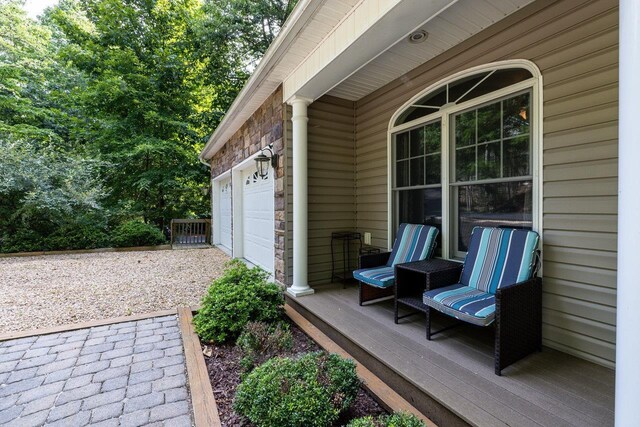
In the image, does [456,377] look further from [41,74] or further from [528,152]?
[41,74]

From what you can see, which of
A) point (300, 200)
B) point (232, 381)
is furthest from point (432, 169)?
point (232, 381)

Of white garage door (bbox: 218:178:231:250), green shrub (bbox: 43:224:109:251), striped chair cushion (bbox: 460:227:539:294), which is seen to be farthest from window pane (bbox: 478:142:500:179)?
green shrub (bbox: 43:224:109:251)

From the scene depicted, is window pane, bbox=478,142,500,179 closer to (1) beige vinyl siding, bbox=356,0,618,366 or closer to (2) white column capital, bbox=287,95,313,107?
(1) beige vinyl siding, bbox=356,0,618,366

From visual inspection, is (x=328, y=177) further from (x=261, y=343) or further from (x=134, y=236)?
(x=134, y=236)

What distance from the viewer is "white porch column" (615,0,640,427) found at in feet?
3.53

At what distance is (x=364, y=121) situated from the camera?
432cm

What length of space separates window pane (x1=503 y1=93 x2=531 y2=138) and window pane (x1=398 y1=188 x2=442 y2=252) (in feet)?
2.93

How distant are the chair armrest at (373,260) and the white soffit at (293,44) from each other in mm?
2302

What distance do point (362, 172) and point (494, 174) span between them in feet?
6.26

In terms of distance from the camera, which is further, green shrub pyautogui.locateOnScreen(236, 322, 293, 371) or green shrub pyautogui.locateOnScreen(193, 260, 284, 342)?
green shrub pyautogui.locateOnScreen(193, 260, 284, 342)

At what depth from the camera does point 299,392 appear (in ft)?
5.35

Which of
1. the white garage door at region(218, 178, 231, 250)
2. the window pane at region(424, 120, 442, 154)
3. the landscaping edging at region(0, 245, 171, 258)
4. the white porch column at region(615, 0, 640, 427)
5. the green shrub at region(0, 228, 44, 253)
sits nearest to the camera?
the white porch column at region(615, 0, 640, 427)

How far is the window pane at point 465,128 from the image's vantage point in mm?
2928

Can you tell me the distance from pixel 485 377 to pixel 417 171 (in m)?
2.26
